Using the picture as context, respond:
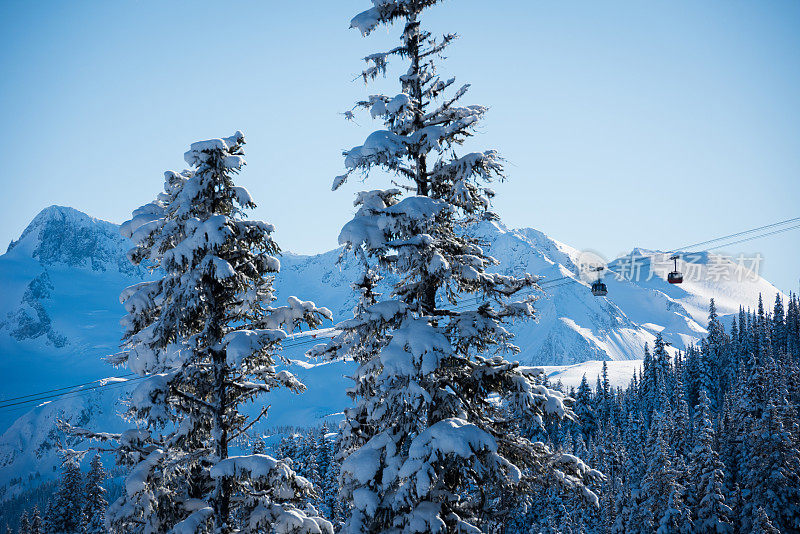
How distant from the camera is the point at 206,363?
13.2 meters

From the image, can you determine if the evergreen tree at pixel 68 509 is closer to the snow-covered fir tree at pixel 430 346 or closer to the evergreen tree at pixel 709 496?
the evergreen tree at pixel 709 496

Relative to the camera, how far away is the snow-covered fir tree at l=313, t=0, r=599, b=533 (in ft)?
33.8

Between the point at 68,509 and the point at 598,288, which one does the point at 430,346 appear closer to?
the point at 598,288

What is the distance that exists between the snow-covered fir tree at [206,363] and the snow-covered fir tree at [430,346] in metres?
1.69

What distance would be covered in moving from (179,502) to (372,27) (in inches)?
410

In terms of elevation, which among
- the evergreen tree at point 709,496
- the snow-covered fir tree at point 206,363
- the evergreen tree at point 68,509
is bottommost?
the evergreen tree at point 68,509

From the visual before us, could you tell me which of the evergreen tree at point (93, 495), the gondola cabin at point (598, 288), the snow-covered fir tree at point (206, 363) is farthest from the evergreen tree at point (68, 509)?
the snow-covered fir tree at point (206, 363)

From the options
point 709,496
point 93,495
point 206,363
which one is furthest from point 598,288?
point 93,495

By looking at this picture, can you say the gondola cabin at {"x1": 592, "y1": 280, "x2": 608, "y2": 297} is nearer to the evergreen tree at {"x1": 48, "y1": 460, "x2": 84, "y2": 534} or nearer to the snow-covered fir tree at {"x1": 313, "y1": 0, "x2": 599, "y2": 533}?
the snow-covered fir tree at {"x1": 313, "y1": 0, "x2": 599, "y2": 533}

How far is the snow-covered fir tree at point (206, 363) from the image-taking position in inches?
476

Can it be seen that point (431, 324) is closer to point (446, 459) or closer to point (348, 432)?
point (446, 459)

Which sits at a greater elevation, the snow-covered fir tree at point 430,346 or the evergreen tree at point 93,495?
the snow-covered fir tree at point 430,346

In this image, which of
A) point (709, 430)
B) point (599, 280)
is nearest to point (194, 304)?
point (599, 280)

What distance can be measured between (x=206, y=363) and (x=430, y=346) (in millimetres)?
5413
